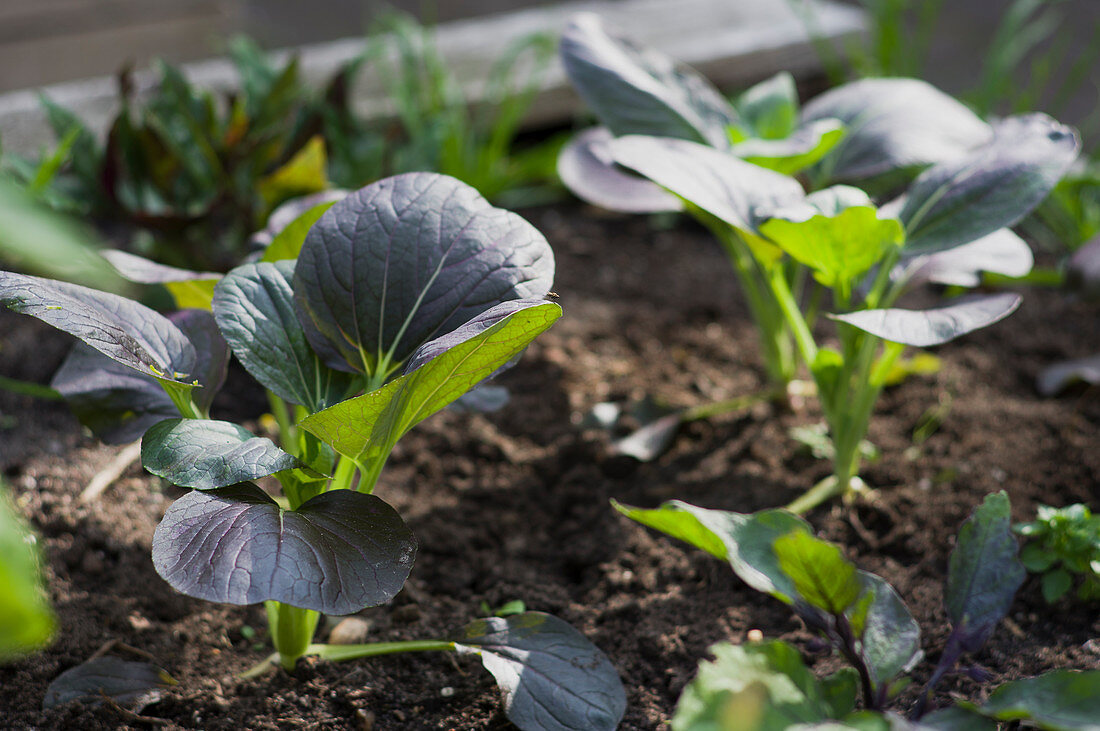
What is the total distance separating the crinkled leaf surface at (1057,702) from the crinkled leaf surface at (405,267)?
561 mm

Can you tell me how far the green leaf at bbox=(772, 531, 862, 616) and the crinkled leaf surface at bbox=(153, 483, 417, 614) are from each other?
34 cm

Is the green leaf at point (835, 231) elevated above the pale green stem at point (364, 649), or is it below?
above

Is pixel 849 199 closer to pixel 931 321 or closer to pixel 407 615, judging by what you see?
pixel 931 321

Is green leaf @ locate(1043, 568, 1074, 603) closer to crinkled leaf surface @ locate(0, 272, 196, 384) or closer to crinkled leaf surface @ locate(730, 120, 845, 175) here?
crinkled leaf surface @ locate(730, 120, 845, 175)

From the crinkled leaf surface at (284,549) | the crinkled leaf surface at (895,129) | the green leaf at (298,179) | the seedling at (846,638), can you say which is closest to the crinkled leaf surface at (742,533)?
the seedling at (846,638)

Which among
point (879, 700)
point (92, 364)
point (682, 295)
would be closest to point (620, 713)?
point (879, 700)

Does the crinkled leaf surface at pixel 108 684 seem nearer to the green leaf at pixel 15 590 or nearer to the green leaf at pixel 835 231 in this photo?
the green leaf at pixel 15 590

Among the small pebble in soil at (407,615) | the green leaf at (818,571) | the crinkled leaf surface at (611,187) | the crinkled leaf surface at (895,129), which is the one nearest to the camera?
the green leaf at (818,571)

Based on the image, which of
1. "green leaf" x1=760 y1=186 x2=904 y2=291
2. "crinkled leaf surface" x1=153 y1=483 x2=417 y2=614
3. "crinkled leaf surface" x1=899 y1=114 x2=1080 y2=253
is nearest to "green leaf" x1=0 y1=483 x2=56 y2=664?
"crinkled leaf surface" x1=153 y1=483 x2=417 y2=614

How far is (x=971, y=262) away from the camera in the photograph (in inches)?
47.0

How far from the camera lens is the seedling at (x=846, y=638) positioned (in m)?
0.64

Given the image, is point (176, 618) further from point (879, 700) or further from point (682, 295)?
point (682, 295)

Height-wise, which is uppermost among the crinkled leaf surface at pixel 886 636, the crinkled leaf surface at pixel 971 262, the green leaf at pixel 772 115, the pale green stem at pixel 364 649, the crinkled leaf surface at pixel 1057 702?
the green leaf at pixel 772 115

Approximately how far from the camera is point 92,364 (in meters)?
1.02
